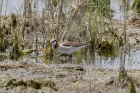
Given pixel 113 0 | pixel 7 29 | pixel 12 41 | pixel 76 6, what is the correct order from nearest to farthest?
pixel 76 6 → pixel 12 41 → pixel 7 29 → pixel 113 0

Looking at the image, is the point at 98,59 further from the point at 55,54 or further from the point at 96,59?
the point at 55,54

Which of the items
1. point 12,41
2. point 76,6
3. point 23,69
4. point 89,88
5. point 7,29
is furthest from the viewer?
point 7,29

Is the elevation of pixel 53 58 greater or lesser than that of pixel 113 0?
lesser

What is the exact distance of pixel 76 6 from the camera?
11.9 m

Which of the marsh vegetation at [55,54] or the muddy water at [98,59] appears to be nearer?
the marsh vegetation at [55,54]

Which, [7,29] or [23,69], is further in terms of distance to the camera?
[7,29]

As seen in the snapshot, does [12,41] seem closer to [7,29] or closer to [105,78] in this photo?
[7,29]

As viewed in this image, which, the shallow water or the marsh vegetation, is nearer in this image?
the marsh vegetation

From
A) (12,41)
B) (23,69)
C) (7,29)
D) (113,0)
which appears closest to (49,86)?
(23,69)

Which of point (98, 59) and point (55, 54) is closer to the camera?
point (98, 59)

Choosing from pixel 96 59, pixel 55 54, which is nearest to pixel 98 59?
pixel 96 59

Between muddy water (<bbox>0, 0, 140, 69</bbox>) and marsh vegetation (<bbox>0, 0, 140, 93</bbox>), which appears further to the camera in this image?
muddy water (<bbox>0, 0, 140, 69</bbox>)

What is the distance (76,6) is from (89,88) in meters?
3.61

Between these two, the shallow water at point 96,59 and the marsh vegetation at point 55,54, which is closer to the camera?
the marsh vegetation at point 55,54
